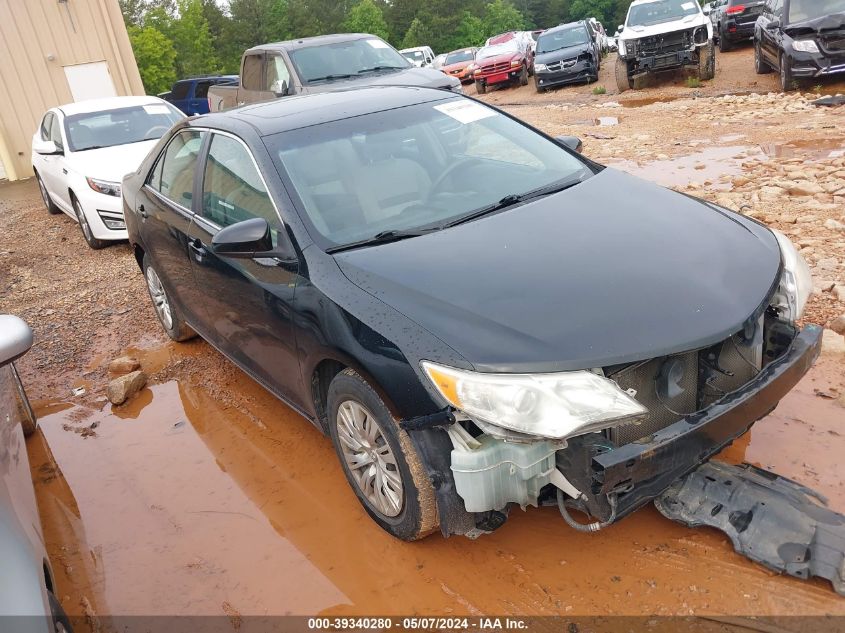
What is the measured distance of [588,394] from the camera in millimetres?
2178

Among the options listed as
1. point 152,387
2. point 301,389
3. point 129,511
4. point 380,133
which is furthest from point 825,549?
point 152,387

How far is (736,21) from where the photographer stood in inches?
705

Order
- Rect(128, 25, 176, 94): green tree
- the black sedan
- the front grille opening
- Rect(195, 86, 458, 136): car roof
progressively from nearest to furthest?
the black sedan → the front grille opening → Rect(195, 86, 458, 136): car roof → Rect(128, 25, 176, 94): green tree

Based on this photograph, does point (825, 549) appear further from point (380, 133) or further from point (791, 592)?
point (380, 133)

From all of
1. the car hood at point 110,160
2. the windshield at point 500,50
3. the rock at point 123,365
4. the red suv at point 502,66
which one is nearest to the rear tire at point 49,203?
the car hood at point 110,160

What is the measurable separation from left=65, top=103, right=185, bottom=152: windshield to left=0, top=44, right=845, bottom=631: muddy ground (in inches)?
134

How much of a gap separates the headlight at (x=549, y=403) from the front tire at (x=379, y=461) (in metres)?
0.42

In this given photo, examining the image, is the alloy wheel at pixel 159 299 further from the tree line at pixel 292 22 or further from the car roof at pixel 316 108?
the tree line at pixel 292 22

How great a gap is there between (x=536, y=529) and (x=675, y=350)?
1.01 m

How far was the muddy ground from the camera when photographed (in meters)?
2.50

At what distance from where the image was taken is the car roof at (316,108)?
11.5 ft

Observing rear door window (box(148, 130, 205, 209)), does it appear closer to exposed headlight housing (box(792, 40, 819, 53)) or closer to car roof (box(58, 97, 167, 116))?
car roof (box(58, 97, 167, 116))

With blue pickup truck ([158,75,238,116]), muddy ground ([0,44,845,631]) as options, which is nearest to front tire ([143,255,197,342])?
muddy ground ([0,44,845,631])

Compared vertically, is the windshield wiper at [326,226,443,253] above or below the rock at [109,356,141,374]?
above
